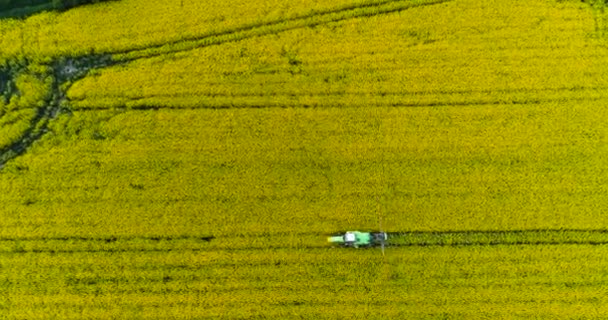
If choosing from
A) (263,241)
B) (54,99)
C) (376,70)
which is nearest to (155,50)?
(54,99)

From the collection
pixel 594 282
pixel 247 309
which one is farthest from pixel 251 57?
pixel 594 282

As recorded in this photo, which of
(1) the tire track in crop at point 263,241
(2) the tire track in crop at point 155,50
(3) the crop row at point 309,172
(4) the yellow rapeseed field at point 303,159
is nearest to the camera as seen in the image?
(4) the yellow rapeseed field at point 303,159

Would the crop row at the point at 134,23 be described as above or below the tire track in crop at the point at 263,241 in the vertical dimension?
above

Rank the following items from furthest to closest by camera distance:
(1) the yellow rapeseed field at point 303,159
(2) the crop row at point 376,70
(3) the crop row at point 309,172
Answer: (2) the crop row at point 376,70 < (3) the crop row at point 309,172 < (1) the yellow rapeseed field at point 303,159

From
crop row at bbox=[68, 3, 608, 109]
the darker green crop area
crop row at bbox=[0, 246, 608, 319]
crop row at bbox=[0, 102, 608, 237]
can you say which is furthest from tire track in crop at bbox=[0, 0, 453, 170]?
crop row at bbox=[0, 246, 608, 319]

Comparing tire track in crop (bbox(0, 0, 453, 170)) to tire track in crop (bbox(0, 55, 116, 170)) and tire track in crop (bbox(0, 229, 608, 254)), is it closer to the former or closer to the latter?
tire track in crop (bbox(0, 55, 116, 170))

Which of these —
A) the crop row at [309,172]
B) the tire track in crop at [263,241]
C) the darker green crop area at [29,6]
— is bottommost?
the tire track in crop at [263,241]

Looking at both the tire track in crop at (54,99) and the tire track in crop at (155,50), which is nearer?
the tire track in crop at (54,99)

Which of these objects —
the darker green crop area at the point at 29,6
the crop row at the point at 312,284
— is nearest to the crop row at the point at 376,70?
the darker green crop area at the point at 29,6

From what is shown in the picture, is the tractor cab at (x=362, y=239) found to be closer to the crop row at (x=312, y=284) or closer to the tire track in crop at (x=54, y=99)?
the crop row at (x=312, y=284)
